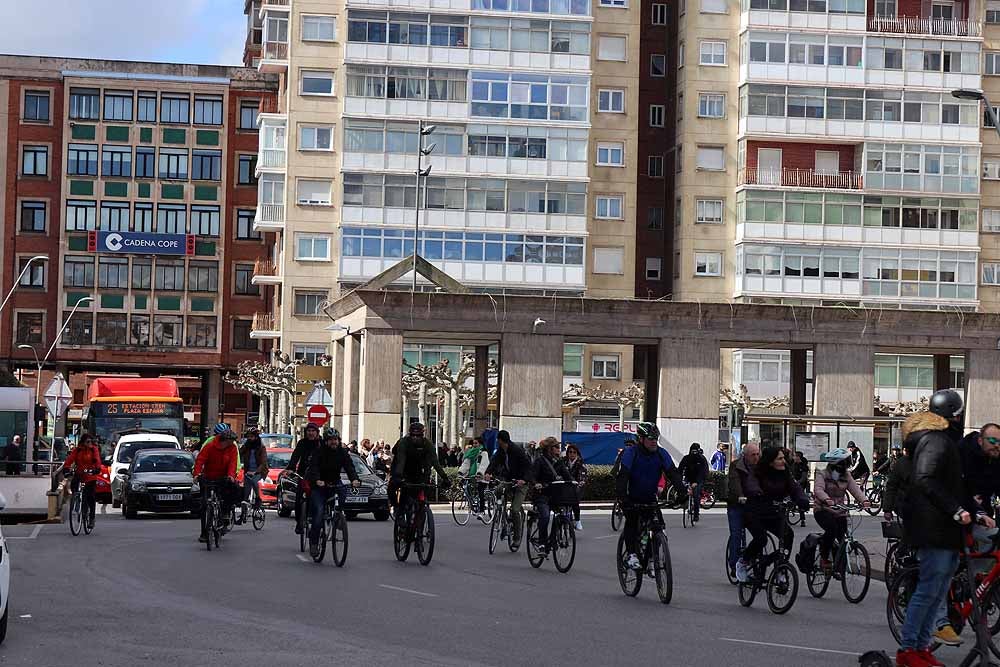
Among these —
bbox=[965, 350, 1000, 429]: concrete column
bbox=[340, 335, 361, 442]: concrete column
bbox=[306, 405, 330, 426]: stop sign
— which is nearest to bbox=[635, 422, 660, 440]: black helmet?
bbox=[306, 405, 330, 426]: stop sign

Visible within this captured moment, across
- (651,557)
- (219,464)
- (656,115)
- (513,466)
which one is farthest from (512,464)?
(656,115)

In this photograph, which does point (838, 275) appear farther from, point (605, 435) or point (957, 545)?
point (957, 545)

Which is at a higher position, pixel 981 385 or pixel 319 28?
pixel 319 28

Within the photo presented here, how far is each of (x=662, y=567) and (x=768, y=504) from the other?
4.36 ft

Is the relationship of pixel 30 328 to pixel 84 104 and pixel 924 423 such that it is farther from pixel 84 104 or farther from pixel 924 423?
pixel 924 423

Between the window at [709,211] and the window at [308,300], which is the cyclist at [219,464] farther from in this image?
the window at [709,211]

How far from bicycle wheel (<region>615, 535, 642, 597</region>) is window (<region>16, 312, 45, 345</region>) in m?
77.5

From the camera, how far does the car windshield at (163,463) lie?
120 feet

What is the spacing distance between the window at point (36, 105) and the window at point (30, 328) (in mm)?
10393

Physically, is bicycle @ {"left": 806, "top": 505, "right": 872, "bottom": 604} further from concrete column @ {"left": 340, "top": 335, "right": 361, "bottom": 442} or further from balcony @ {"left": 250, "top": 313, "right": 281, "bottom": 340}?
balcony @ {"left": 250, "top": 313, "right": 281, "bottom": 340}

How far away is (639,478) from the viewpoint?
18047mm

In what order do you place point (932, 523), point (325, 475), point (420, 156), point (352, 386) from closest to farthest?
point (932, 523)
point (325, 475)
point (352, 386)
point (420, 156)

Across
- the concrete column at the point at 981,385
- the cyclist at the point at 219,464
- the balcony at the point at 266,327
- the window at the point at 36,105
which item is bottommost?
the cyclist at the point at 219,464

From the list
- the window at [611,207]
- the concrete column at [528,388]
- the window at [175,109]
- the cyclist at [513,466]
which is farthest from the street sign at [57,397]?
the window at [175,109]
